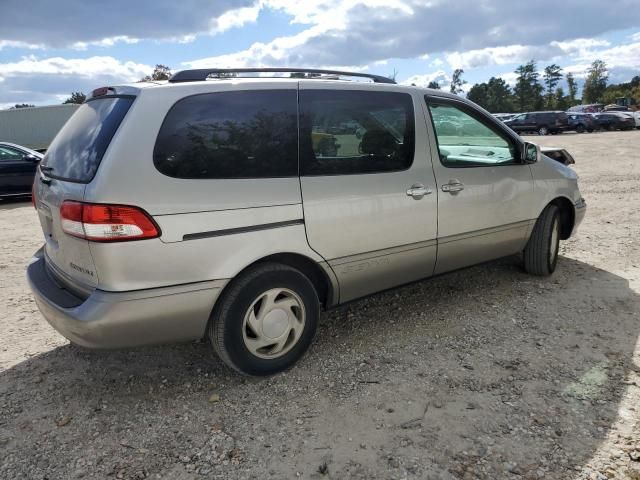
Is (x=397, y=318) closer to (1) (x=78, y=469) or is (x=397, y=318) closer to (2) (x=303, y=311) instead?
(2) (x=303, y=311)

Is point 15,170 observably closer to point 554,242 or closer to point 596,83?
point 554,242

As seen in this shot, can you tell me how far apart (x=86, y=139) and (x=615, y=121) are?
37.1m

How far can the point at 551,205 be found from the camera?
4.83 meters

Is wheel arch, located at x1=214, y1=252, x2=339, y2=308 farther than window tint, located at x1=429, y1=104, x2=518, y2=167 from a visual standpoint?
No

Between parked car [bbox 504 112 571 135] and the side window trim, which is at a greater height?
the side window trim

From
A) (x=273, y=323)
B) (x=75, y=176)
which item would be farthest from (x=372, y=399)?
(x=75, y=176)

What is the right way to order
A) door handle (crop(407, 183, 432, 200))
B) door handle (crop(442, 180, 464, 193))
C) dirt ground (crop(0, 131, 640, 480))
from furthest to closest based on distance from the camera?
Answer: door handle (crop(442, 180, 464, 193))
door handle (crop(407, 183, 432, 200))
dirt ground (crop(0, 131, 640, 480))

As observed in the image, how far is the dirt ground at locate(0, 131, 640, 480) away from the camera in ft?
8.01

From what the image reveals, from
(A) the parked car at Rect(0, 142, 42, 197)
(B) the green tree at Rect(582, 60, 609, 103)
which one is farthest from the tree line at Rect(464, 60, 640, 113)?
(A) the parked car at Rect(0, 142, 42, 197)

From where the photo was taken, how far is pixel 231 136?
2.93 m

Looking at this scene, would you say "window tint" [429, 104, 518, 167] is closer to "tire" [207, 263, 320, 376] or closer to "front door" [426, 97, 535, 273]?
"front door" [426, 97, 535, 273]

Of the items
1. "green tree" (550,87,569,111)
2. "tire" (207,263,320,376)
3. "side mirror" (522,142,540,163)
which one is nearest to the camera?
"tire" (207,263,320,376)

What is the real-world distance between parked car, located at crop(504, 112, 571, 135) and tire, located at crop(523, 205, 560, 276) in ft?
98.9

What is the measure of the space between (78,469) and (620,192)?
9.92 m
